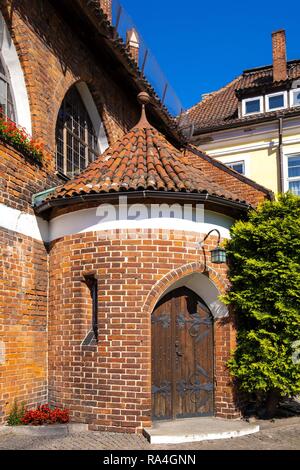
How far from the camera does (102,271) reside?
27.1 feet

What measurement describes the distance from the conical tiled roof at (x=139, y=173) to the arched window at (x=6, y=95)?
162 cm

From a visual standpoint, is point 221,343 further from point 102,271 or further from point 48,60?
point 48,60

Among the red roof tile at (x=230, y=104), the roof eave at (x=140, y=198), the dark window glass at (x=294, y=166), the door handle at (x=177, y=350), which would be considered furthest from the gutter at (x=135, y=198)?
the red roof tile at (x=230, y=104)

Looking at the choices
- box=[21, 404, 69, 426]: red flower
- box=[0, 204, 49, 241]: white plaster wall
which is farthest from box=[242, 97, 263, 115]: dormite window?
box=[21, 404, 69, 426]: red flower

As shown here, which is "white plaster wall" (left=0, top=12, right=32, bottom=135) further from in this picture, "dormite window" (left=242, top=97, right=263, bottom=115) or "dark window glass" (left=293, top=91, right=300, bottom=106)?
"dark window glass" (left=293, top=91, right=300, bottom=106)

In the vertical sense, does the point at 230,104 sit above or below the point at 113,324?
above

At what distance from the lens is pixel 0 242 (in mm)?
7797

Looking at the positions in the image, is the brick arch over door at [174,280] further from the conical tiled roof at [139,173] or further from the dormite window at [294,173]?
the dormite window at [294,173]

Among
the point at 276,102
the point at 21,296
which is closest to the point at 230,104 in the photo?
the point at 276,102

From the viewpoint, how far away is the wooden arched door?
8.44m

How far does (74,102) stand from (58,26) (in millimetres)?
1743

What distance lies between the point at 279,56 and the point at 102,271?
1500 cm
